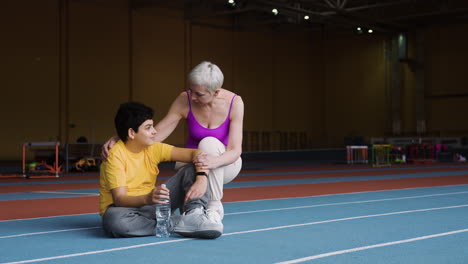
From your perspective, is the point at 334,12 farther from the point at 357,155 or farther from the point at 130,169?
the point at 130,169

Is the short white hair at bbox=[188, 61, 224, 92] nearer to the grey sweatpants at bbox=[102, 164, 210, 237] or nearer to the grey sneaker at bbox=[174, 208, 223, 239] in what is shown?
the grey sweatpants at bbox=[102, 164, 210, 237]

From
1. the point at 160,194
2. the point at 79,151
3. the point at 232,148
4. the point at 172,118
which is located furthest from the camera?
the point at 79,151

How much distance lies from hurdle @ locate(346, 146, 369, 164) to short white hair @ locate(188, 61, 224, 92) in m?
16.1

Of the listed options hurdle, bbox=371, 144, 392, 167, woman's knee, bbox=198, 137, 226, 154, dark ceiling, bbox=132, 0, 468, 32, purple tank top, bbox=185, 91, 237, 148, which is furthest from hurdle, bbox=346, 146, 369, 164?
woman's knee, bbox=198, 137, 226, 154

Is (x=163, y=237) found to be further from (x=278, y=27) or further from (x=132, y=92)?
(x=278, y=27)

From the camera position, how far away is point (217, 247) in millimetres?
4195

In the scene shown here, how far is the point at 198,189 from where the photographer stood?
4.59 meters

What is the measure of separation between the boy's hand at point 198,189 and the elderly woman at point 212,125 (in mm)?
94

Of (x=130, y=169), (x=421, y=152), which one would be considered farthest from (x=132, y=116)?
(x=421, y=152)

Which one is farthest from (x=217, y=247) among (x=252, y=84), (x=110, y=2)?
(x=252, y=84)

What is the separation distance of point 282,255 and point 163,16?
2150cm

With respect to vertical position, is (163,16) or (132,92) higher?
(163,16)

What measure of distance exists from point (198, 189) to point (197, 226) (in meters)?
0.25

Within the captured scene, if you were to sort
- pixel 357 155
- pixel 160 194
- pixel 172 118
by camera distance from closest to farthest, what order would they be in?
1. pixel 160 194
2. pixel 172 118
3. pixel 357 155
